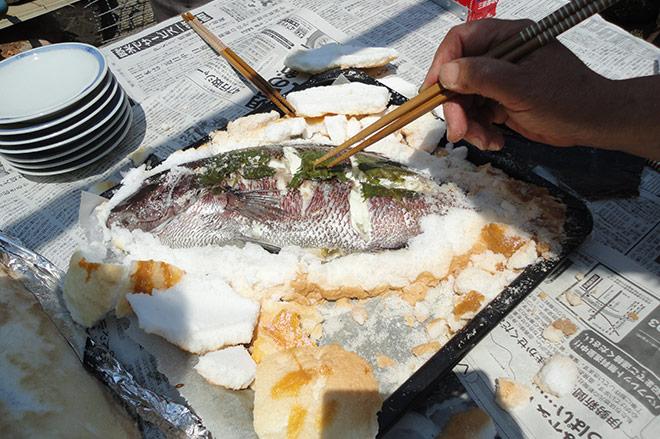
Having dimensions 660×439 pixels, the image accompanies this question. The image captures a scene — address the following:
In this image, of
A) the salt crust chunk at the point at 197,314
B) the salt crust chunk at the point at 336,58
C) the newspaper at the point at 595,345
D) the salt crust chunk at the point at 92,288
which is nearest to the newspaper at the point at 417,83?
the newspaper at the point at 595,345

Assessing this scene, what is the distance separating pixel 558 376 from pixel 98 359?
4.02 ft

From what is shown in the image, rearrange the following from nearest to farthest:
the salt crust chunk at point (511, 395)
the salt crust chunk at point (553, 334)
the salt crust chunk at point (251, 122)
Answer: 1. the salt crust chunk at point (511, 395)
2. the salt crust chunk at point (553, 334)
3. the salt crust chunk at point (251, 122)

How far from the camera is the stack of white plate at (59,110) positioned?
172 cm

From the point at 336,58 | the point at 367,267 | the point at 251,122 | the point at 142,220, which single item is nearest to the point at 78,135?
the point at 142,220

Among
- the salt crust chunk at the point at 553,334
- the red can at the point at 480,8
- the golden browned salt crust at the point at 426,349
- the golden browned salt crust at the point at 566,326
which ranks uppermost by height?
the red can at the point at 480,8

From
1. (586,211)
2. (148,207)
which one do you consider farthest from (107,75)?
(586,211)

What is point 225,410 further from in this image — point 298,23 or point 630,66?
point 630,66

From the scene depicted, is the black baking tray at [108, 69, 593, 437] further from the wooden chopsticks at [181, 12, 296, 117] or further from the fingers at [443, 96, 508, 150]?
the wooden chopsticks at [181, 12, 296, 117]

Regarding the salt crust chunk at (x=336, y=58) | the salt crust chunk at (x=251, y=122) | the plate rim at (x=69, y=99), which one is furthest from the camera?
the salt crust chunk at (x=336, y=58)

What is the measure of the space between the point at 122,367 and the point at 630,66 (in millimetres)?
2385

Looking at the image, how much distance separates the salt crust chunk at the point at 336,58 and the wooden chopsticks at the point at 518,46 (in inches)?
33.2

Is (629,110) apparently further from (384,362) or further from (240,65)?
(240,65)

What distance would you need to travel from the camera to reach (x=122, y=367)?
1.27 metres

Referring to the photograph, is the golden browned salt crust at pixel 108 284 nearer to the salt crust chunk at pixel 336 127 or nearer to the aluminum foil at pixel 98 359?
the aluminum foil at pixel 98 359
